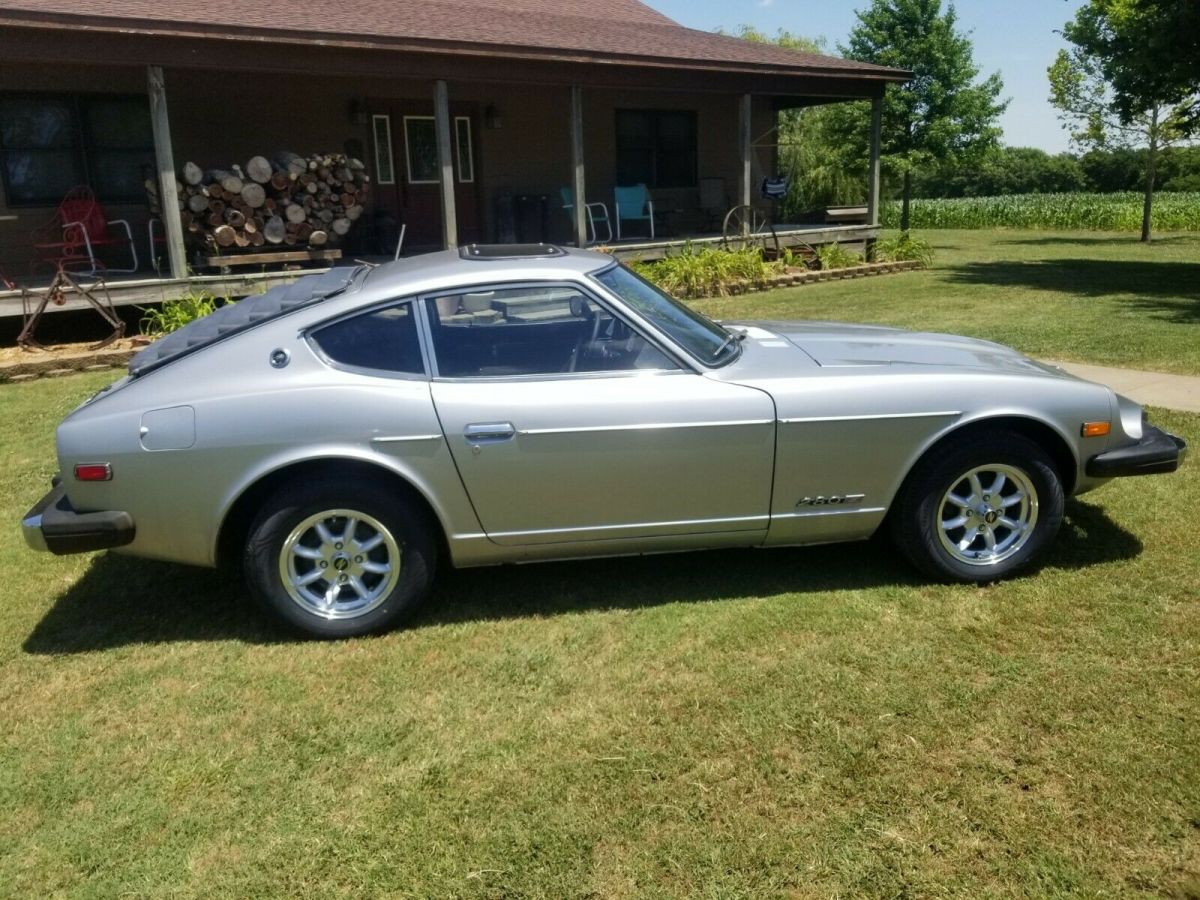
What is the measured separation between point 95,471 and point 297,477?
76cm

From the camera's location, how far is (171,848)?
2.84 m

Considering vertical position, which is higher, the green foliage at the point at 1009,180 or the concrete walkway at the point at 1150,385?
the green foliage at the point at 1009,180

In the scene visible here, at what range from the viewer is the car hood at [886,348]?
4289mm

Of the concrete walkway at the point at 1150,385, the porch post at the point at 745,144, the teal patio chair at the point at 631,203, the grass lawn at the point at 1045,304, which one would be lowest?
the concrete walkway at the point at 1150,385

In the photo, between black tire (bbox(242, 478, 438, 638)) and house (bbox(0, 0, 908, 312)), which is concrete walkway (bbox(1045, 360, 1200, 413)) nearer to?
black tire (bbox(242, 478, 438, 638))

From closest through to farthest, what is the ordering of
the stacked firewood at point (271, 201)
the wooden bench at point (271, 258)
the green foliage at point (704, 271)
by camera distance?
1. the wooden bench at point (271, 258)
2. the stacked firewood at point (271, 201)
3. the green foliage at point (704, 271)

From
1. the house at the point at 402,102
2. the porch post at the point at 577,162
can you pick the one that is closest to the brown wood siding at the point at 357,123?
the house at the point at 402,102

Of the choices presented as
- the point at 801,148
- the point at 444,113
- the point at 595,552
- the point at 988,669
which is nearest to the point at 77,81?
the point at 444,113

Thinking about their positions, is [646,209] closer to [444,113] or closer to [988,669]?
[444,113]

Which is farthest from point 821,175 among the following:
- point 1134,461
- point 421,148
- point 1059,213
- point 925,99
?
point 1134,461

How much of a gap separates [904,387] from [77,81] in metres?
12.0

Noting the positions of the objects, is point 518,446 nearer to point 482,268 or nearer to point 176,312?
point 482,268

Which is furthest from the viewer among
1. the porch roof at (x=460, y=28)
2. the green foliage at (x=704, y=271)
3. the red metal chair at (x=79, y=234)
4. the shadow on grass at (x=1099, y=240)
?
the shadow on grass at (x=1099, y=240)

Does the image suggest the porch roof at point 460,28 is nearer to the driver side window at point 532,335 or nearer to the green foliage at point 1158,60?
the green foliage at point 1158,60
